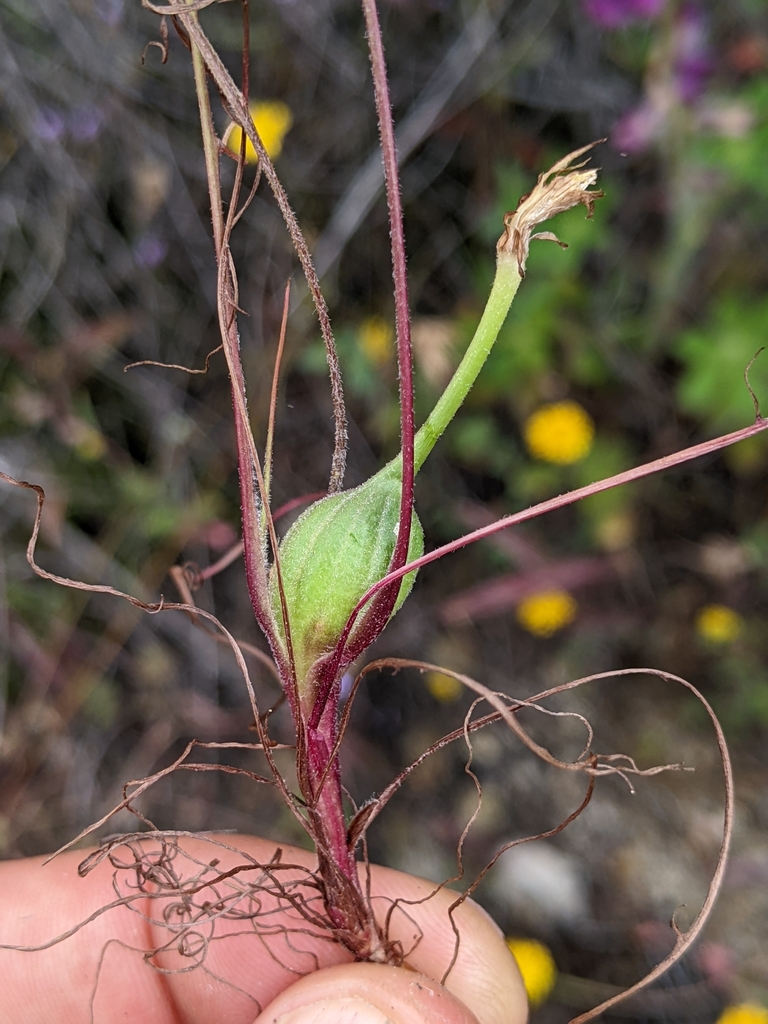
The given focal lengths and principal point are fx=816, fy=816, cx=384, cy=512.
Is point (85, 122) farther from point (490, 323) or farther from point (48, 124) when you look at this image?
point (490, 323)

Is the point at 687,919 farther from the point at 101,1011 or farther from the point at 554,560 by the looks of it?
the point at 101,1011

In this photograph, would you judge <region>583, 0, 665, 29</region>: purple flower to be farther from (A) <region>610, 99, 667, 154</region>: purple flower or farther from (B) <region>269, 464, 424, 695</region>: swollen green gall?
(B) <region>269, 464, 424, 695</region>: swollen green gall

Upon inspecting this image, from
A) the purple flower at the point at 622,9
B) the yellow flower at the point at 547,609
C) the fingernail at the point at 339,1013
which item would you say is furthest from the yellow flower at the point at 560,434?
the fingernail at the point at 339,1013

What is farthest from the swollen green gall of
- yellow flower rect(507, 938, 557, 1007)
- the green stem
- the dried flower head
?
yellow flower rect(507, 938, 557, 1007)

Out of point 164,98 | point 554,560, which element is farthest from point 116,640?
point 164,98

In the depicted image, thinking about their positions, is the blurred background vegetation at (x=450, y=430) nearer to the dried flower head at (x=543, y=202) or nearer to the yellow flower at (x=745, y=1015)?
the yellow flower at (x=745, y=1015)

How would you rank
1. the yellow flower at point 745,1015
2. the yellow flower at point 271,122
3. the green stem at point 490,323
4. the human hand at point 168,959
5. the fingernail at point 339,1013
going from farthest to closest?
the yellow flower at point 271,122 → the yellow flower at point 745,1015 → the human hand at point 168,959 → the fingernail at point 339,1013 → the green stem at point 490,323
